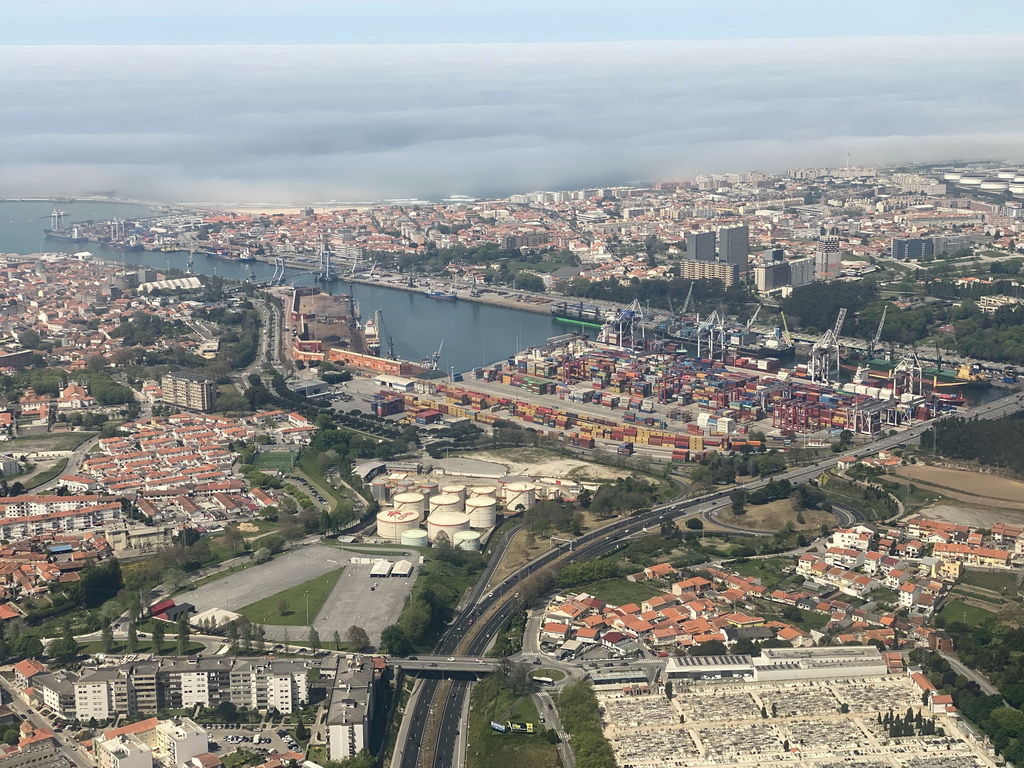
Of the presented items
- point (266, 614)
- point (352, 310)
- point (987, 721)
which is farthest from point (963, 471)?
point (352, 310)

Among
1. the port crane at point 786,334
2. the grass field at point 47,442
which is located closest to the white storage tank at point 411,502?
the grass field at point 47,442

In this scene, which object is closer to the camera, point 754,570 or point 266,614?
point 266,614

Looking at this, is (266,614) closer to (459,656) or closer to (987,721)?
(459,656)

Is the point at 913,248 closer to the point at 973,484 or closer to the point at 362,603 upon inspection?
the point at 973,484

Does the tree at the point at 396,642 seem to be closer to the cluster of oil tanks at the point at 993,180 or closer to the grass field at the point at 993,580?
the grass field at the point at 993,580

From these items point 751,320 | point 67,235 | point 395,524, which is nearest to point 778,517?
point 395,524
